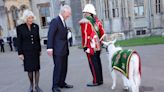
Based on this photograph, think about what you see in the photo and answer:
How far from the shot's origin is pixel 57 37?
23.5ft

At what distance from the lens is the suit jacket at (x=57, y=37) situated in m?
7.07

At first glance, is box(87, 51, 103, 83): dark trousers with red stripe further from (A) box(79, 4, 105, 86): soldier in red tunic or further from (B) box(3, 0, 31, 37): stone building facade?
(B) box(3, 0, 31, 37): stone building facade

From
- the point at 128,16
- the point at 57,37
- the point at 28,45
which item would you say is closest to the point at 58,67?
the point at 57,37

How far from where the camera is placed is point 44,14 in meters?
33.2

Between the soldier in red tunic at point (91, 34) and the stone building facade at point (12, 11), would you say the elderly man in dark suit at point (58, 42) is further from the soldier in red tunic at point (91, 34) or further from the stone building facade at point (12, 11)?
the stone building facade at point (12, 11)

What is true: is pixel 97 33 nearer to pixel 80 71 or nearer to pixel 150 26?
pixel 80 71

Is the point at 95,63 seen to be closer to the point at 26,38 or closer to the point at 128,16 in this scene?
the point at 26,38

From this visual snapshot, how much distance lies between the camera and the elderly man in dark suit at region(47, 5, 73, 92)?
707 centimetres

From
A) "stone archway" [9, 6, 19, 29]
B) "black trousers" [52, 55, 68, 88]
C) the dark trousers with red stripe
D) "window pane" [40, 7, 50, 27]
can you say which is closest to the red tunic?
the dark trousers with red stripe

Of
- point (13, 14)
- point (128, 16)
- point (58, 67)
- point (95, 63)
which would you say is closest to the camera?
point (58, 67)

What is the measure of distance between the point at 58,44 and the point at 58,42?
5 cm

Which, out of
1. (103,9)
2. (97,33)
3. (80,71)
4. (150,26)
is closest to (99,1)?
(103,9)

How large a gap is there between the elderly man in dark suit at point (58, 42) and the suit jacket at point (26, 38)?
0.38 metres

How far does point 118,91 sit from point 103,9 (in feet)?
74.2
